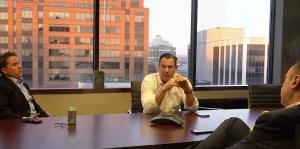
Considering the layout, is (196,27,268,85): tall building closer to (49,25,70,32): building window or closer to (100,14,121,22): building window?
(100,14,121,22): building window

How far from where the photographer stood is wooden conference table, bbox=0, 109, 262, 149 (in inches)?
72.4

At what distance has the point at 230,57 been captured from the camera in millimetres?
5102

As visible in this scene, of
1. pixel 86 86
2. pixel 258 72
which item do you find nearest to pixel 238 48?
pixel 258 72

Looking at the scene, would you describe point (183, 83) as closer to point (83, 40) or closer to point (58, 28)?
point (83, 40)

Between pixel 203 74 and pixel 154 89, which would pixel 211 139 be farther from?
pixel 203 74

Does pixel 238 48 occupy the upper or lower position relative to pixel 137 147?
upper

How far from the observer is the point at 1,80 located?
2977 millimetres

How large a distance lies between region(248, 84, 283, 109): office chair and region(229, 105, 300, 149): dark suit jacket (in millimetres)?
2185

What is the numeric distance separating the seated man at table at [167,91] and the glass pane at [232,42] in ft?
5.80

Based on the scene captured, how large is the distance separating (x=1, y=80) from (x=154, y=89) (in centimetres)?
136

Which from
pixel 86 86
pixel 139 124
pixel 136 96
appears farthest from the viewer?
pixel 86 86

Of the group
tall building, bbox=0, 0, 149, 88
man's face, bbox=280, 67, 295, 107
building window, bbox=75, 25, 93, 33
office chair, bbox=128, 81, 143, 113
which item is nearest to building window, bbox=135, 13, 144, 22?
tall building, bbox=0, 0, 149, 88

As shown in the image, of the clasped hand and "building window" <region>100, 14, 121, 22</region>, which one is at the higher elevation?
"building window" <region>100, 14, 121, 22</region>

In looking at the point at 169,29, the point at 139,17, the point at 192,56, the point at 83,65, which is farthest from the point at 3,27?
the point at 192,56
